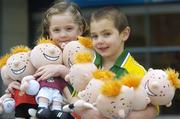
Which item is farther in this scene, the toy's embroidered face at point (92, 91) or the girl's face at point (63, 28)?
the girl's face at point (63, 28)

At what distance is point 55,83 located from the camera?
3432 millimetres

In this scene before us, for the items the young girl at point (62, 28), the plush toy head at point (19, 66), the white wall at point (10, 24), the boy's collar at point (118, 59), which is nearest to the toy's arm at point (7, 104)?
the plush toy head at point (19, 66)

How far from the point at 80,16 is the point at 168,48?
21.0 ft

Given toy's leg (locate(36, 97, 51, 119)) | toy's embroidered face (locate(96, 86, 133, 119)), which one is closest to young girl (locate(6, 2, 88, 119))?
toy's leg (locate(36, 97, 51, 119))

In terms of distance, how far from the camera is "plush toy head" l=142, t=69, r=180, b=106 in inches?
119

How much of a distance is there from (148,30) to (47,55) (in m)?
6.56

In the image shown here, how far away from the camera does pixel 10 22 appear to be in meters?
10.3

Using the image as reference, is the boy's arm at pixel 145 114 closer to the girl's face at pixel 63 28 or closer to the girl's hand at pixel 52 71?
the girl's hand at pixel 52 71

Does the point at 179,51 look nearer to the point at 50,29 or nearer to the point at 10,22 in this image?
the point at 10,22

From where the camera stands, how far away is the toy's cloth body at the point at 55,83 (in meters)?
3.42

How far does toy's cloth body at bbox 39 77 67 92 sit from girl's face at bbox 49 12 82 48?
7.9 inches

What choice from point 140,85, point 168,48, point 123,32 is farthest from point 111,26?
point 168,48

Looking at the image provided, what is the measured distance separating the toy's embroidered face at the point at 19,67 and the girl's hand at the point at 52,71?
0.35 feet

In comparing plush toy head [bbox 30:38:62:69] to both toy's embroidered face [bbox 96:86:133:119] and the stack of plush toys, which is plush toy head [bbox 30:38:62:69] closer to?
the stack of plush toys
